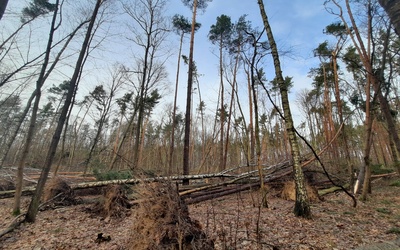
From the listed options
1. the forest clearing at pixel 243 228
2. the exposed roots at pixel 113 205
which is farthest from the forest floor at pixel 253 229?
the exposed roots at pixel 113 205

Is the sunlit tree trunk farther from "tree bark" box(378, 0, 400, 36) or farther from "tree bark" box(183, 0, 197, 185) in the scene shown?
"tree bark" box(378, 0, 400, 36)

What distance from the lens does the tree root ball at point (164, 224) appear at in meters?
2.57

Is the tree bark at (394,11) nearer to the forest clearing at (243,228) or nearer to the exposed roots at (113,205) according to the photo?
the forest clearing at (243,228)

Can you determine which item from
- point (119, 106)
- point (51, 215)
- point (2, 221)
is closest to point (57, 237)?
point (51, 215)

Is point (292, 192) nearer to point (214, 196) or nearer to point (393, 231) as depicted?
point (214, 196)

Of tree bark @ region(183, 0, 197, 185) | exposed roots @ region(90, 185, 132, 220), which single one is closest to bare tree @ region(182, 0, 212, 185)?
tree bark @ region(183, 0, 197, 185)

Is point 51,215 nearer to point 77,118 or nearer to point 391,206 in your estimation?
point 391,206

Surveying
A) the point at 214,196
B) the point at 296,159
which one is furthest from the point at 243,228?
the point at 214,196

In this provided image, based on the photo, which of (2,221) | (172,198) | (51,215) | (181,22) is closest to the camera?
(172,198)

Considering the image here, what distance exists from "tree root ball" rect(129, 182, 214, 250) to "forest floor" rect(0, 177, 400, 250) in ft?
0.89

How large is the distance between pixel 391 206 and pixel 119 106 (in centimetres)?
2370

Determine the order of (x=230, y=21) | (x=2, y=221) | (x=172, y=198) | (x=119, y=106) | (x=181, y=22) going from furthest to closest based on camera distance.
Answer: (x=119, y=106) → (x=230, y=21) → (x=181, y=22) → (x=2, y=221) → (x=172, y=198)

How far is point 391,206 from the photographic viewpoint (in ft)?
20.9

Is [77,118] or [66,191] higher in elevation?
[77,118]
